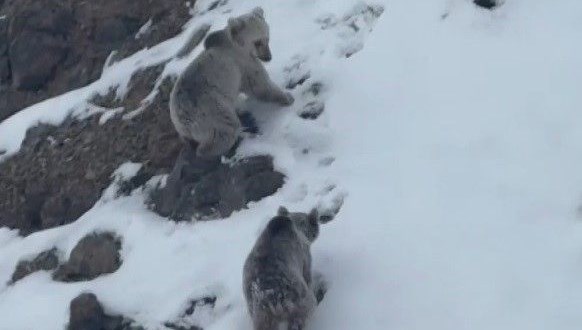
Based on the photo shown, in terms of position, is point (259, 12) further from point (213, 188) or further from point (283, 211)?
point (283, 211)

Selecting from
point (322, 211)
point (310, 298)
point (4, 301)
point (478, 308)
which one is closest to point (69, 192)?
point (4, 301)

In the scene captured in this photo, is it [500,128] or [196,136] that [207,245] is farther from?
[500,128]

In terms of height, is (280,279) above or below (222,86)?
above

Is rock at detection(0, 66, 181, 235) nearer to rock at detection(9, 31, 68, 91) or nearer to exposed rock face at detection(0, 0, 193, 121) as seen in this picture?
exposed rock face at detection(0, 0, 193, 121)

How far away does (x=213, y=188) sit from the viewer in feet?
39.9

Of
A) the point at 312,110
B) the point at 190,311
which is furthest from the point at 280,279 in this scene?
the point at 312,110

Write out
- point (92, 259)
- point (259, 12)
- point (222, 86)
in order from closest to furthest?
point (92, 259)
point (222, 86)
point (259, 12)

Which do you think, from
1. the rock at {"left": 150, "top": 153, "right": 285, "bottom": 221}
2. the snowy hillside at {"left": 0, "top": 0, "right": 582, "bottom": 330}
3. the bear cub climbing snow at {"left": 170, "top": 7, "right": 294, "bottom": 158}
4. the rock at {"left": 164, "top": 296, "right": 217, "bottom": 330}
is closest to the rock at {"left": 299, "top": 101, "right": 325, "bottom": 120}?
the snowy hillside at {"left": 0, "top": 0, "right": 582, "bottom": 330}

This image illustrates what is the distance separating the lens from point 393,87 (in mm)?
12570

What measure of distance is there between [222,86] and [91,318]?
296 cm

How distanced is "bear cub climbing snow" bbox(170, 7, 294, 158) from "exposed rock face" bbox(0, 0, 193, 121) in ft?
8.10

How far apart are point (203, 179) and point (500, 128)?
3126mm

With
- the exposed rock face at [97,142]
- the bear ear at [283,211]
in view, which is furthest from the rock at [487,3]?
the bear ear at [283,211]

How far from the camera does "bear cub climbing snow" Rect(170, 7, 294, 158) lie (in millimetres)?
12312
